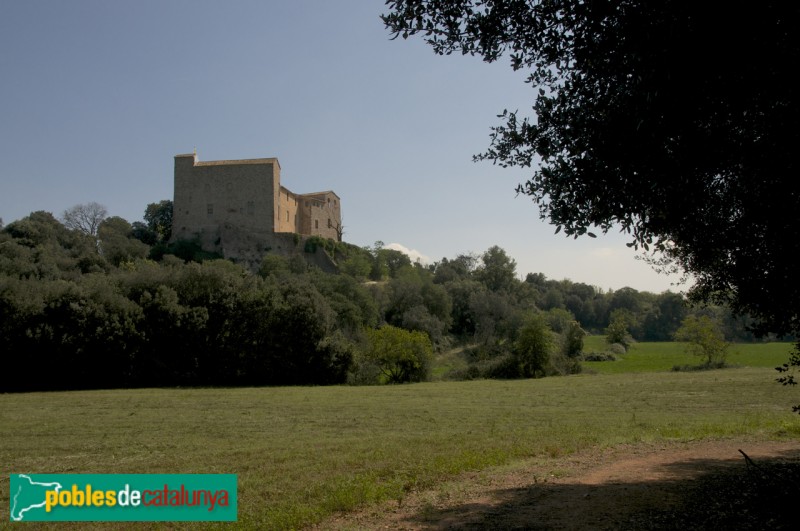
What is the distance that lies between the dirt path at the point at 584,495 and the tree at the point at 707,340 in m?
38.2

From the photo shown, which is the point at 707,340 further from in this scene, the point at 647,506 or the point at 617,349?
the point at 647,506

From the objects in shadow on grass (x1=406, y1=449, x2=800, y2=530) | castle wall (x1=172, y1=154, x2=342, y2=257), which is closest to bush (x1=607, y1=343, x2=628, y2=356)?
castle wall (x1=172, y1=154, x2=342, y2=257)

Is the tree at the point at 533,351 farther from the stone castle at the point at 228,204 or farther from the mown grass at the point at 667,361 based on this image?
the stone castle at the point at 228,204

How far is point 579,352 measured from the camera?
1983 inches

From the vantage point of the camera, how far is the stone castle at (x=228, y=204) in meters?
72.5

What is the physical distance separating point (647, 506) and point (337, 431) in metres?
10.6

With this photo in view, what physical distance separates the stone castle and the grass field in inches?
1760

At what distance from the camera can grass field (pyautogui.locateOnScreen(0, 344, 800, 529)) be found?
9.09 metres

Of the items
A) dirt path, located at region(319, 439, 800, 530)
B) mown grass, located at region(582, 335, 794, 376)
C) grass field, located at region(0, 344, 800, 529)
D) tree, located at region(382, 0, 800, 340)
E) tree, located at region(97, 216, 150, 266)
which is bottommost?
mown grass, located at region(582, 335, 794, 376)

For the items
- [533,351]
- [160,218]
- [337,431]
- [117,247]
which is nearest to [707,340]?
[533,351]

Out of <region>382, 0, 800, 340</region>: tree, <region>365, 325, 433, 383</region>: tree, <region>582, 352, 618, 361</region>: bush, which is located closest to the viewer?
<region>382, 0, 800, 340</region>: tree

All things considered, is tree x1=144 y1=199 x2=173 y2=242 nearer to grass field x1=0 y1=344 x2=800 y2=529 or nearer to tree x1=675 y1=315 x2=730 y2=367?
grass field x1=0 y1=344 x2=800 y2=529

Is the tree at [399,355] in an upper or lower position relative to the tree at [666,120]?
lower

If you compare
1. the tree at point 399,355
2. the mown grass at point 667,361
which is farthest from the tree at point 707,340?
the tree at point 399,355
